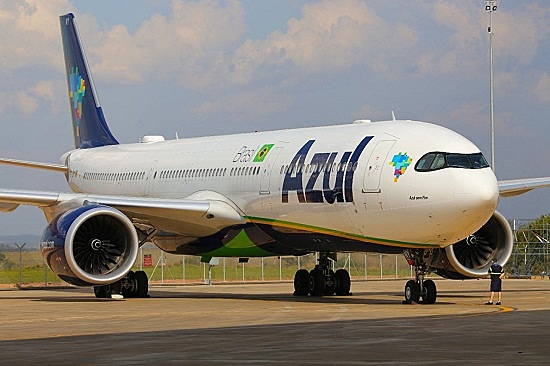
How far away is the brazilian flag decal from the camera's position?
98.8ft

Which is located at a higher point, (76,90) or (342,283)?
(76,90)

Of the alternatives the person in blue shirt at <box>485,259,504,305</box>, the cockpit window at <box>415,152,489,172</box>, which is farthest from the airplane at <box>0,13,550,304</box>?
the person in blue shirt at <box>485,259,504,305</box>

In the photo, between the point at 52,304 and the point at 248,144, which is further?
the point at 248,144

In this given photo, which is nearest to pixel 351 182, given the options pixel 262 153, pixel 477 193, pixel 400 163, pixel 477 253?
pixel 400 163

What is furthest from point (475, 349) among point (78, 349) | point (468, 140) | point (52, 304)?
point (52, 304)

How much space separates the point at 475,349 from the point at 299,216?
43.6 ft

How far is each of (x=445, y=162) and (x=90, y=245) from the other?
335 inches

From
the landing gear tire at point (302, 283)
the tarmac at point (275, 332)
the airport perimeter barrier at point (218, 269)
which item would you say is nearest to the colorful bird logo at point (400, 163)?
the tarmac at point (275, 332)

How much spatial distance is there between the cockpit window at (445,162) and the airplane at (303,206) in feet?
0.07

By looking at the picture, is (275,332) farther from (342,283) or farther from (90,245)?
(342,283)

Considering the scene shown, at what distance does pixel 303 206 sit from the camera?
27578 mm

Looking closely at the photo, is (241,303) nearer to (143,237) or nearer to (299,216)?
(299,216)

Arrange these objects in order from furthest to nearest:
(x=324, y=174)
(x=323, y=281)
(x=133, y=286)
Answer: (x=133, y=286) < (x=323, y=281) < (x=324, y=174)

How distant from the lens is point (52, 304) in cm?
2764
